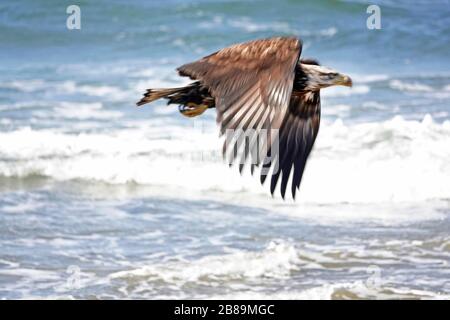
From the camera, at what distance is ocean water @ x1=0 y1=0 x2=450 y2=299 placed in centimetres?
816

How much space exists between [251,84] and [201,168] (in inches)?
206

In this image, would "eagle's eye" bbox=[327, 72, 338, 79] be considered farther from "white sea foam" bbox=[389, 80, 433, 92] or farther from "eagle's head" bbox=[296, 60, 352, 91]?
"white sea foam" bbox=[389, 80, 433, 92]

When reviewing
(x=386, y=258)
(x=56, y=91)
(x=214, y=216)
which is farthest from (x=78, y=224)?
(x=56, y=91)

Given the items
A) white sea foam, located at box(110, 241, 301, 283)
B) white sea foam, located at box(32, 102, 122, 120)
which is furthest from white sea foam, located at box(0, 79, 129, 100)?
white sea foam, located at box(110, 241, 301, 283)

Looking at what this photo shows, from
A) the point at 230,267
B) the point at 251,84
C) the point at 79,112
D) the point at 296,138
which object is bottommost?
the point at 230,267

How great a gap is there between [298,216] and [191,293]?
6.59 ft

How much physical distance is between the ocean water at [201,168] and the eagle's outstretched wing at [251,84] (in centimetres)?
220

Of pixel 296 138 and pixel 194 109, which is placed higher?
pixel 194 109

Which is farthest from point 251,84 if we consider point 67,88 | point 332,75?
point 67,88

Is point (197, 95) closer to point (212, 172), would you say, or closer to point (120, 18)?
point (212, 172)

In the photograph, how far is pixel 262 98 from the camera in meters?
5.58

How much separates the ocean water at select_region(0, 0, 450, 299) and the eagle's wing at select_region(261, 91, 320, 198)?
153 cm

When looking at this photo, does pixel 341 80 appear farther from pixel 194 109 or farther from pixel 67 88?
pixel 67 88

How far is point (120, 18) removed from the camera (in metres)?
17.1
